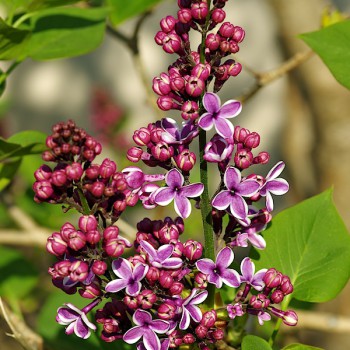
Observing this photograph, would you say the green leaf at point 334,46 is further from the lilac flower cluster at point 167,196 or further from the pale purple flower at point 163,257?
the pale purple flower at point 163,257

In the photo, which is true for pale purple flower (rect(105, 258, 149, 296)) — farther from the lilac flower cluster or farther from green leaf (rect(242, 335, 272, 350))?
green leaf (rect(242, 335, 272, 350))

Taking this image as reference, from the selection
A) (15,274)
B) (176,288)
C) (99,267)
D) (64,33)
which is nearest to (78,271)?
(99,267)

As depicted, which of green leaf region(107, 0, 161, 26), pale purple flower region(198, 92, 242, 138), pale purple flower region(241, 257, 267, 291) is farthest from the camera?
green leaf region(107, 0, 161, 26)

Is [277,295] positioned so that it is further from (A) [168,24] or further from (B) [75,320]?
(A) [168,24]

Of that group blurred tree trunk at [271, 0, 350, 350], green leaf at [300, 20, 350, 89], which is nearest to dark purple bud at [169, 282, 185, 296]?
green leaf at [300, 20, 350, 89]

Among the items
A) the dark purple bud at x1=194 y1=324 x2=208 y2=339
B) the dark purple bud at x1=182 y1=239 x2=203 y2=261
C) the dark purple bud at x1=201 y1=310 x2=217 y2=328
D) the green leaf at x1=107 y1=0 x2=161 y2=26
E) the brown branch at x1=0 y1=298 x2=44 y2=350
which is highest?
the green leaf at x1=107 y1=0 x2=161 y2=26

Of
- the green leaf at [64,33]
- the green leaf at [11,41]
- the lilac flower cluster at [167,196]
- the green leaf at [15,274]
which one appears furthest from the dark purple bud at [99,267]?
the green leaf at [15,274]
